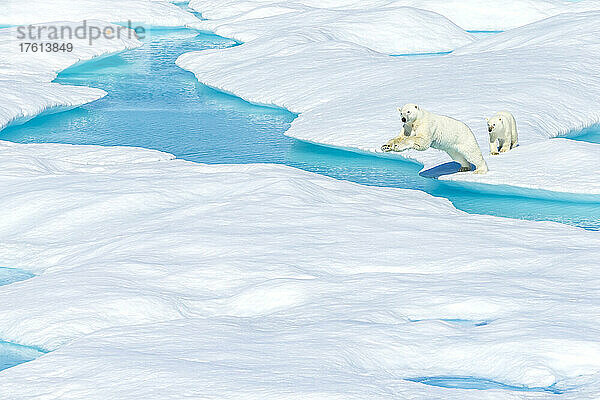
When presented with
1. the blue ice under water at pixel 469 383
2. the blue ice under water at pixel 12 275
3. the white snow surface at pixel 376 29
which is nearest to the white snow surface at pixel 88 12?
the white snow surface at pixel 376 29

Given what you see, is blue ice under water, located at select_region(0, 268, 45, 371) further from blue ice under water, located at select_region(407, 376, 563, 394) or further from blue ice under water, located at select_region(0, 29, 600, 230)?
Answer: blue ice under water, located at select_region(0, 29, 600, 230)

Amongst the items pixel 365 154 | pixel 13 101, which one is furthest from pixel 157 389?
pixel 13 101

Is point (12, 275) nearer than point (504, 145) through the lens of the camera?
Yes

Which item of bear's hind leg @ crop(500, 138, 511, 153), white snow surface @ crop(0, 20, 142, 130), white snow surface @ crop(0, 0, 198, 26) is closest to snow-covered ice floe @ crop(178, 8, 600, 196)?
bear's hind leg @ crop(500, 138, 511, 153)

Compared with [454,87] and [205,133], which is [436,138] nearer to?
[454,87]

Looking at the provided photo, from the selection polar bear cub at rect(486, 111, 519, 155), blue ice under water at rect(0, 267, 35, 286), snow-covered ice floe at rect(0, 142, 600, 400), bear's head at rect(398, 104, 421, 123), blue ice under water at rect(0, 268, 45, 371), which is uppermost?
bear's head at rect(398, 104, 421, 123)

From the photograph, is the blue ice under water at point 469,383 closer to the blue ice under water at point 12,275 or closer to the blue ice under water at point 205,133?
the blue ice under water at point 12,275

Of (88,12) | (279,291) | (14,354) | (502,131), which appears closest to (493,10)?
(88,12)
